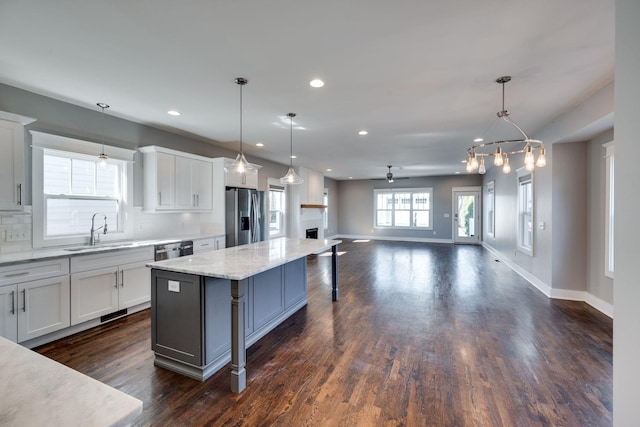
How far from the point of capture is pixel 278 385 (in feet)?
7.30

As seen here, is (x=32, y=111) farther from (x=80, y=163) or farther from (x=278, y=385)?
(x=278, y=385)

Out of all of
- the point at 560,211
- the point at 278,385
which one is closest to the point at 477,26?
the point at 278,385

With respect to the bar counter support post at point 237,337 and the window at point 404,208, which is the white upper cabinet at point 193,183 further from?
the window at point 404,208

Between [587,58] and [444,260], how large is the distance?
5.54 meters

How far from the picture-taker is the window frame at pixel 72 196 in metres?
3.14

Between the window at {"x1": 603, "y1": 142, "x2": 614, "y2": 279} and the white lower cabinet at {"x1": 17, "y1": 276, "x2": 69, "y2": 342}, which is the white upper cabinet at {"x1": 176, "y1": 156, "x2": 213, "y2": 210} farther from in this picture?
the window at {"x1": 603, "y1": 142, "x2": 614, "y2": 279}

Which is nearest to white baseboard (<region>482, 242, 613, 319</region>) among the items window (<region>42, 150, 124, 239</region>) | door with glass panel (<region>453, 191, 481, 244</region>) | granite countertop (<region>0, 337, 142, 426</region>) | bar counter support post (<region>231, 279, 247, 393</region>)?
bar counter support post (<region>231, 279, 247, 393</region>)

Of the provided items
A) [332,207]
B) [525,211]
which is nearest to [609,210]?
[525,211]

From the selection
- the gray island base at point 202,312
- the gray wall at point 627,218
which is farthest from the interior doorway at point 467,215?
the gray wall at point 627,218

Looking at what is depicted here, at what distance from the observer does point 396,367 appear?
2.47 metres

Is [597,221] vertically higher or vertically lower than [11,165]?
lower

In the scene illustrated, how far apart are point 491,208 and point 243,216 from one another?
734 centimetres

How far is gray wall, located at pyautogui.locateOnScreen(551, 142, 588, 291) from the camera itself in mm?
4078

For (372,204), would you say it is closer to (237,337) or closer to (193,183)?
(193,183)
